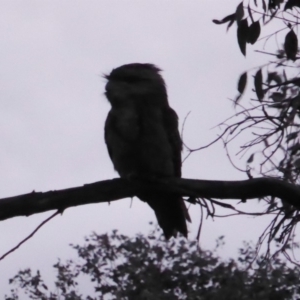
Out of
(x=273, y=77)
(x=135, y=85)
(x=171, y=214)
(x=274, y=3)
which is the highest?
(x=135, y=85)

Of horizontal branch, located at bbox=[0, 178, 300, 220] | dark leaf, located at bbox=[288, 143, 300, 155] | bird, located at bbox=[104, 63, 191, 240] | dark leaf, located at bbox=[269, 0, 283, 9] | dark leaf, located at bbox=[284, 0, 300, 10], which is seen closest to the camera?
horizontal branch, located at bbox=[0, 178, 300, 220]

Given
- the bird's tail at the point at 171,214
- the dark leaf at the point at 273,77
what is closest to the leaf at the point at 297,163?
the dark leaf at the point at 273,77

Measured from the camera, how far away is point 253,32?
340 centimetres

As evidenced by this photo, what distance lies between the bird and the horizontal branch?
0.88 metres

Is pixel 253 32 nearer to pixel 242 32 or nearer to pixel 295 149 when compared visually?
pixel 242 32

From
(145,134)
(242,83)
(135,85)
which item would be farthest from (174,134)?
(242,83)

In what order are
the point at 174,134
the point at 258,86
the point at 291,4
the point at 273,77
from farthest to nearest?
the point at 174,134 < the point at 273,77 < the point at 258,86 < the point at 291,4

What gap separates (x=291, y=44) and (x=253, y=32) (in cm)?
16

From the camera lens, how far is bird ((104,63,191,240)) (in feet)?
13.0

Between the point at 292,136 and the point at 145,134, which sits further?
the point at 145,134

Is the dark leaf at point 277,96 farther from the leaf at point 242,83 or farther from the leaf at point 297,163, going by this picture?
the leaf at point 297,163

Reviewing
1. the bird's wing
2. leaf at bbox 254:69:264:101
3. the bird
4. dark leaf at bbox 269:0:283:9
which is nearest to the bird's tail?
the bird

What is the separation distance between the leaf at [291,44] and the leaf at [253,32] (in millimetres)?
122

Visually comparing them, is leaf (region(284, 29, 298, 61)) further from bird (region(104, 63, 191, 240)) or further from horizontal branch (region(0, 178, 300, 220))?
bird (region(104, 63, 191, 240))
